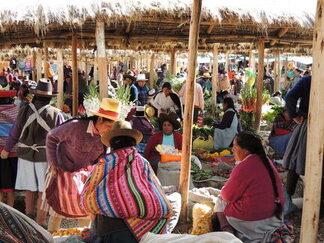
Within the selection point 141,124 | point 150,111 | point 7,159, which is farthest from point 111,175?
point 150,111

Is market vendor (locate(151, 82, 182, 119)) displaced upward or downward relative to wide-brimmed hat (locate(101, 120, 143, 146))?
downward

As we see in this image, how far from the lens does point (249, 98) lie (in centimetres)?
1174

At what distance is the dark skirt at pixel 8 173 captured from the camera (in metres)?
5.55

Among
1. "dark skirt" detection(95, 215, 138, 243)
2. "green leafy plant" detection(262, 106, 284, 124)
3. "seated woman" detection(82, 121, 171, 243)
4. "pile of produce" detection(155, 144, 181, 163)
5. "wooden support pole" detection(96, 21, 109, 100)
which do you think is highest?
"wooden support pole" detection(96, 21, 109, 100)

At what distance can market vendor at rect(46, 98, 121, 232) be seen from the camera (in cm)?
439

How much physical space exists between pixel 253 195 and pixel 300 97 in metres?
1.93

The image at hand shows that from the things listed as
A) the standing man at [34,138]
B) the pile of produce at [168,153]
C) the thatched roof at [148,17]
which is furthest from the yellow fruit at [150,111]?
the standing man at [34,138]

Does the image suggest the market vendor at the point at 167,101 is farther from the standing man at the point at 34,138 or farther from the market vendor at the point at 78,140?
the market vendor at the point at 78,140

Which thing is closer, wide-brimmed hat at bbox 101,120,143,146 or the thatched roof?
wide-brimmed hat at bbox 101,120,143,146

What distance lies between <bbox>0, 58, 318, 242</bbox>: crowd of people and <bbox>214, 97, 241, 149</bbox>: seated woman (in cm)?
229

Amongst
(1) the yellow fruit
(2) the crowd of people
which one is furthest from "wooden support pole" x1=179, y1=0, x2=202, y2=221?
(1) the yellow fruit

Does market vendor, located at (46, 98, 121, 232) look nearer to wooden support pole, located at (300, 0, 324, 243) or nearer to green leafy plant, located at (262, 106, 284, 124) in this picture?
wooden support pole, located at (300, 0, 324, 243)

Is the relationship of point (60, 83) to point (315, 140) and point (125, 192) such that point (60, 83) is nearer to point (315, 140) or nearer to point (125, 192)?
point (125, 192)

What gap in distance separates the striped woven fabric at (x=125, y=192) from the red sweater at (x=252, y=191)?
102 cm
